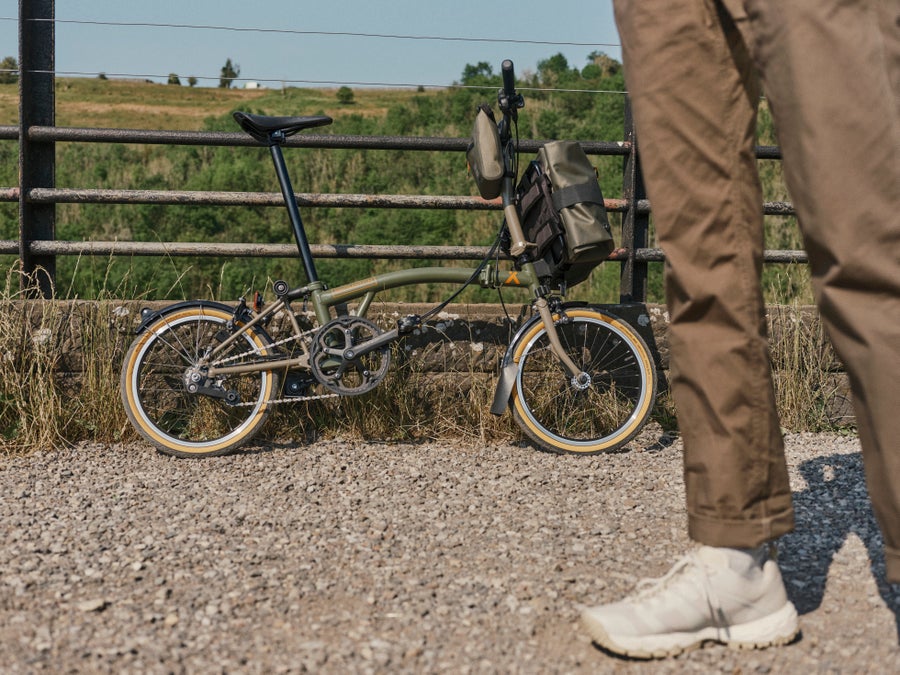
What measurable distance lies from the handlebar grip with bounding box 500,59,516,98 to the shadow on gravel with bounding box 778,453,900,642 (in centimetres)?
184

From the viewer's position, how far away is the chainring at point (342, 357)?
151 inches

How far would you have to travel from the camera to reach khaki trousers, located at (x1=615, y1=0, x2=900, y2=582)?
1498 mm

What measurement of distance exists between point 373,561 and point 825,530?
129 cm

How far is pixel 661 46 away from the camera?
179 centimetres

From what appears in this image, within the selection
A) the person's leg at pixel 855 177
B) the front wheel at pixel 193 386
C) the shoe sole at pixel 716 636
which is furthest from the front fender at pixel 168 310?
the person's leg at pixel 855 177

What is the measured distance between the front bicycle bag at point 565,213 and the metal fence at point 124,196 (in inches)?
22.2

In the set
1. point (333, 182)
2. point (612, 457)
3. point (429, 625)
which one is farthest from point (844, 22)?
point (333, 182)

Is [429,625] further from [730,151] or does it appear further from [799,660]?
[730,151]

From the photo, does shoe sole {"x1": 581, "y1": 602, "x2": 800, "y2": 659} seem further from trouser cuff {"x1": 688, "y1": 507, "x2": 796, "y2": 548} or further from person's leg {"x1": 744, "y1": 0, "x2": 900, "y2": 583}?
person's leg {"x1": 744, "y1": 0, "x2": 900, "y2": 583}

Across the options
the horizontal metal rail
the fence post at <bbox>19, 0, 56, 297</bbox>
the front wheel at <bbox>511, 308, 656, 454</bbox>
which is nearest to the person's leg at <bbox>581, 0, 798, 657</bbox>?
the front wheel at <bbox>511, 308, 656, 454</bbox>

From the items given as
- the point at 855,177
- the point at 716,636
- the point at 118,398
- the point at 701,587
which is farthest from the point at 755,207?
the point at 118,398

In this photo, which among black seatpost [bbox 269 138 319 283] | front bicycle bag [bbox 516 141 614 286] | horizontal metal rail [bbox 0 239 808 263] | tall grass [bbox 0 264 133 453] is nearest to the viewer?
front bicycle bag [bbox 516 141 614 286]

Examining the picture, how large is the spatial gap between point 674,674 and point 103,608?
1233 mm

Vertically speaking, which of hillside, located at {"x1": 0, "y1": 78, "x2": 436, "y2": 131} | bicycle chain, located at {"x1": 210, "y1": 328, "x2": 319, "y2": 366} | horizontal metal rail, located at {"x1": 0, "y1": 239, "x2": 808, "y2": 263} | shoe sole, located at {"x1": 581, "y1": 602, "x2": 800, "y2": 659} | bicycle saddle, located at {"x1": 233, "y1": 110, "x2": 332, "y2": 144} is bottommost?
shoe sole, located at {"x1": 581, "y1": 602, "x2": 800, "y2": 659}
